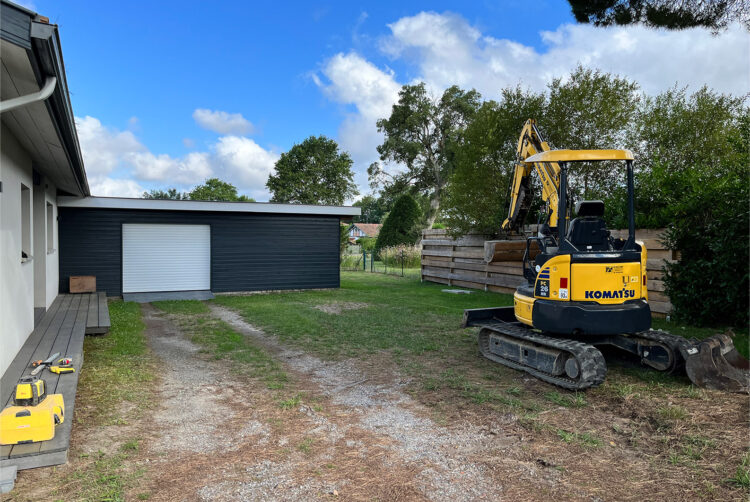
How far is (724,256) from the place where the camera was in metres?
7.30

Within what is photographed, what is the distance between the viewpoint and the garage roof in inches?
471

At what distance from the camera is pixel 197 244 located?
13531mm

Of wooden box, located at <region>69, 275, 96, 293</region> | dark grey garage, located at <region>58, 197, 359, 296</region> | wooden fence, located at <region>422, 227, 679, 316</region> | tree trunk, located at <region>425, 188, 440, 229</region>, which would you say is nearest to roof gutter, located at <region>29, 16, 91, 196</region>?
wooden box, located at <region>69, 275, 96, 293</region>

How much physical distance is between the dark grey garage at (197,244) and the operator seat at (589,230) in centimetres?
985

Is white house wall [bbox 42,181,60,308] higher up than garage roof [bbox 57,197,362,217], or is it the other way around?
A: garage roof [bbox 57,197,362,217]

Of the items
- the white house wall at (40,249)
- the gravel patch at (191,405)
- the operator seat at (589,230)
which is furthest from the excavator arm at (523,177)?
the white house wall at (40,249)

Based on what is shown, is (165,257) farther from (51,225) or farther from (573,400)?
(573,400)

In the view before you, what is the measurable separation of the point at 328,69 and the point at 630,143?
12.4m

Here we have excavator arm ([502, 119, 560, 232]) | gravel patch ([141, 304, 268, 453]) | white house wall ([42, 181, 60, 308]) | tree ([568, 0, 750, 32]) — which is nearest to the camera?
gravel patch ([141, 304, 268, 453])

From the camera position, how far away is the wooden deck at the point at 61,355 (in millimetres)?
3160

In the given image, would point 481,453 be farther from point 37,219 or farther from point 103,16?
point 103,16

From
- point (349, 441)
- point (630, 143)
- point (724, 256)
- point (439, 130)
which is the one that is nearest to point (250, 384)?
point (349, 441)

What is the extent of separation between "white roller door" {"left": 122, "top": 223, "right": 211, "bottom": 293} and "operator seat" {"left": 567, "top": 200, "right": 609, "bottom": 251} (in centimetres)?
1093

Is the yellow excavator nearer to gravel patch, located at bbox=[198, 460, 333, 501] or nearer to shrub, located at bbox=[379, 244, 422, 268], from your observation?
gravel patch, located at bbox=[198, 460, 333, 501]
